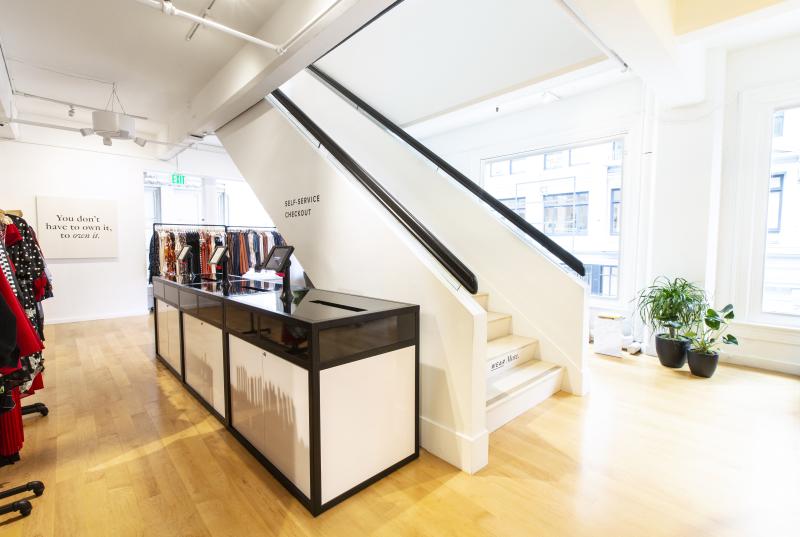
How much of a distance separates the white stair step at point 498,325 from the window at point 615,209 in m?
2.44

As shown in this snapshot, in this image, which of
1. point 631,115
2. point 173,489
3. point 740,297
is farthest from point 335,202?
point 740,297

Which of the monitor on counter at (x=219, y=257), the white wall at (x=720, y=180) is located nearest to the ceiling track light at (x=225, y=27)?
the monitor on counter at (x=219, y=257)

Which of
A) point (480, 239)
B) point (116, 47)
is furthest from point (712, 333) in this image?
point (116, 47)

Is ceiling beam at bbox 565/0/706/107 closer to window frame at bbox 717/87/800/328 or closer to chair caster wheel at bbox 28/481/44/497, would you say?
window frame at bbox 717/87/800/328

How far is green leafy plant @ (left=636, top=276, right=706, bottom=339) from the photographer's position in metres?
3.99

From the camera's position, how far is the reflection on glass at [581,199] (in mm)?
5148

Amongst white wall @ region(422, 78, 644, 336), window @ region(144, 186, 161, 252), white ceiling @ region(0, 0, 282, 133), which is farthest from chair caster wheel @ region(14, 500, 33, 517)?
window @ region(144, 186, 161, 252)

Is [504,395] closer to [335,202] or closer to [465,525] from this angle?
[465,525]

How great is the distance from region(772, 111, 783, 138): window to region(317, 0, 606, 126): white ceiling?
219cm

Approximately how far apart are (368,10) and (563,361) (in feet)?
10.6

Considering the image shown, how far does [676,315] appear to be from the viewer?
13.1 feet

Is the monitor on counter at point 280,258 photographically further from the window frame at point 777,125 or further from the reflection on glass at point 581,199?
the window frame at point 777,125

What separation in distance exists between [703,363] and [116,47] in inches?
268

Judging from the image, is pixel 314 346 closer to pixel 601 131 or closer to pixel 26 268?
pixel 26 268
